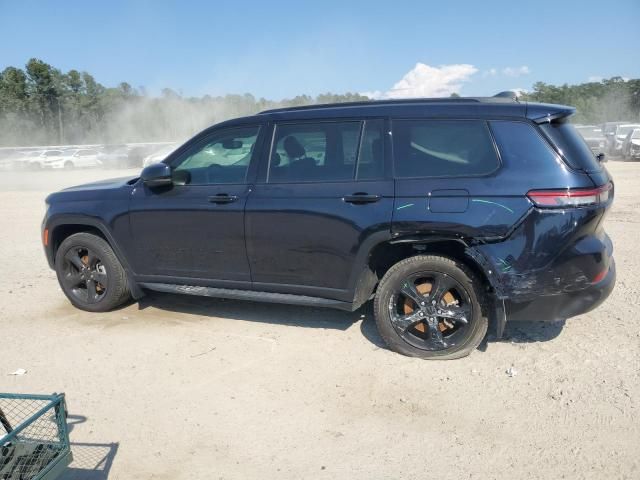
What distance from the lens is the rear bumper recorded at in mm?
3812

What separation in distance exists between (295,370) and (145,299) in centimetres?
242

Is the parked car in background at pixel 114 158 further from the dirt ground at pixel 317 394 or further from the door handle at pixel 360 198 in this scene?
the door handle at pixel 360 198

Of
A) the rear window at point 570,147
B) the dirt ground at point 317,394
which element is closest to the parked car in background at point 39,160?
the dirt ground at point 317,394

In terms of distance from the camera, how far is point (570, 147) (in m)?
3.81

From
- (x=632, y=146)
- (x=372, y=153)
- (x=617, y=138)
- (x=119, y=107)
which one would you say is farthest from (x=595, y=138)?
(x=119, y=107)

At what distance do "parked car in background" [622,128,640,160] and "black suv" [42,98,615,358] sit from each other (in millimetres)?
25156

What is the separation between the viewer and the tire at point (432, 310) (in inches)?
158

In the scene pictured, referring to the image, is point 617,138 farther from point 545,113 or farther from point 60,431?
point 60,431

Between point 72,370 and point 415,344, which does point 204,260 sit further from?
point 415,344

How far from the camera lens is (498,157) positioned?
Result: 152 inches

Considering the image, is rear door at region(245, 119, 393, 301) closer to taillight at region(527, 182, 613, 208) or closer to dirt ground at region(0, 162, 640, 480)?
dirt ground at region(0, 162, 640, 480)

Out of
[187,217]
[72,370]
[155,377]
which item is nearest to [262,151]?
[187,217]

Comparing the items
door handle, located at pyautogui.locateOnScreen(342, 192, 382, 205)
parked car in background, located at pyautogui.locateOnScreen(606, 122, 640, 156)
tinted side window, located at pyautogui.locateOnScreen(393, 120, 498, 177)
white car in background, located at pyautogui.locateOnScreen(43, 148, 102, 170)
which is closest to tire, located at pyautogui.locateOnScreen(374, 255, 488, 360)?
door handle, located at pyautogui.locateOnScreen(342, 192, 382, 205)

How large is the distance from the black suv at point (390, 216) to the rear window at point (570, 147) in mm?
15
